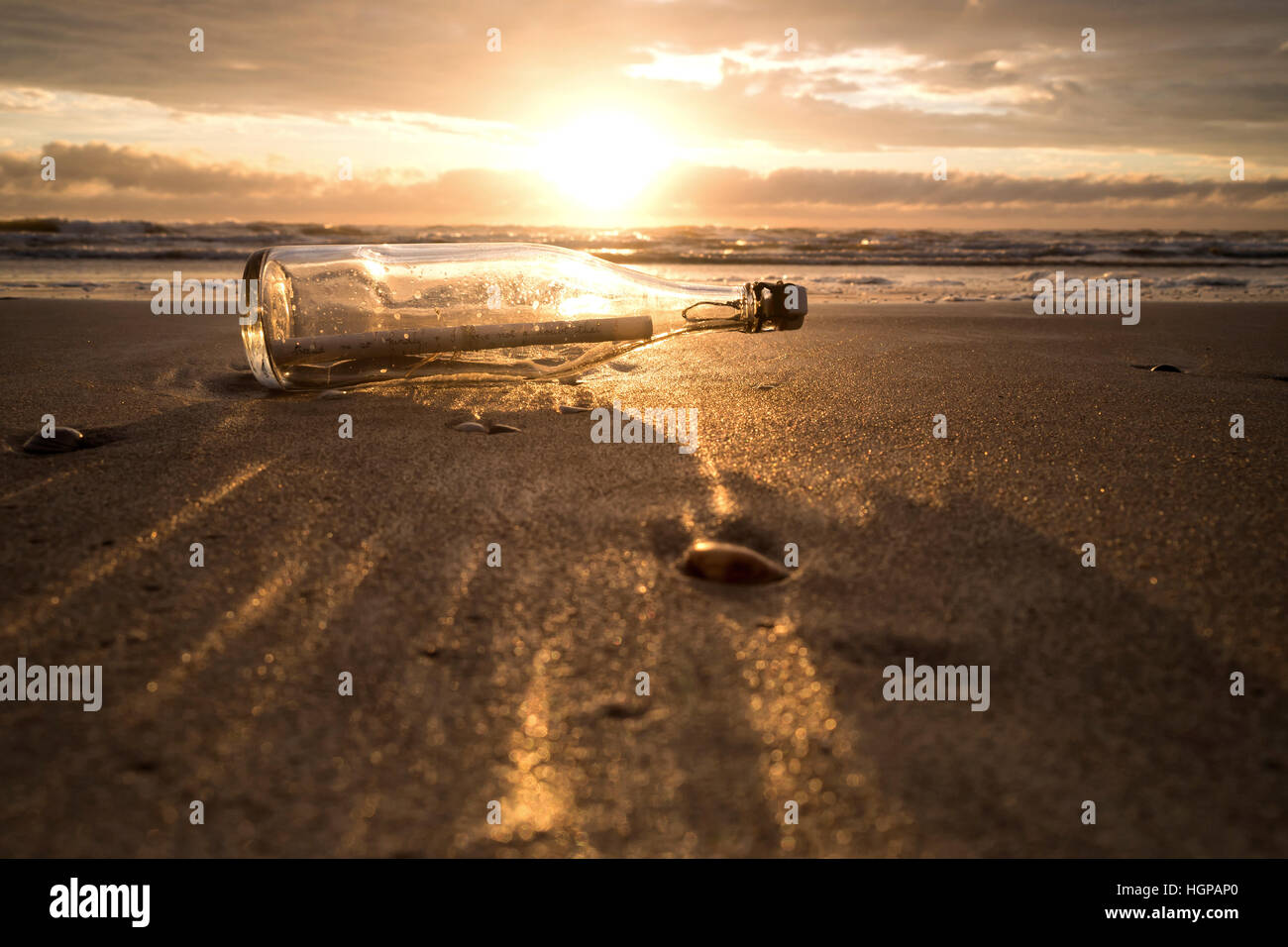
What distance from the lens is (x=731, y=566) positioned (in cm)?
127

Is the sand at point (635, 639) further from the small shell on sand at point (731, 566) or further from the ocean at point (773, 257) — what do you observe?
the ocean at point (773, 257)

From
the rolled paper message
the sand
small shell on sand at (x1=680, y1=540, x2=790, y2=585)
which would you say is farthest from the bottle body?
small shell on sand at (x1=680, y1=540, x2=790, y2=585)

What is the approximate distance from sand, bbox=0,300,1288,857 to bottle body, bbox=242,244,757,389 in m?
0.39

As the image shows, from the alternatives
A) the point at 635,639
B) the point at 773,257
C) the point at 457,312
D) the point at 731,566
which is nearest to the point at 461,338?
the point at 457,312

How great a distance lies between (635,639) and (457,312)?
1775 mm

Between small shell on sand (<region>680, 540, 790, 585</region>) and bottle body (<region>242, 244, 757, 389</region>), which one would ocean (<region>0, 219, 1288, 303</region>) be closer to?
bottle body (<region>242, 244, 757, 389</region>)

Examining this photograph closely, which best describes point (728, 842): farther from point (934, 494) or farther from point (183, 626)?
point (934, 494)

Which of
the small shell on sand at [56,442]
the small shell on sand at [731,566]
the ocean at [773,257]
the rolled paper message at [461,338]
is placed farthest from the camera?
the ocean at [773,257]

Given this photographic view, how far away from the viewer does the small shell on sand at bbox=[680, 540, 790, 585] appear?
1259mm

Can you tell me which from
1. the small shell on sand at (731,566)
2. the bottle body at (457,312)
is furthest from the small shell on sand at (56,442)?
the small shell on sand at (731,566)

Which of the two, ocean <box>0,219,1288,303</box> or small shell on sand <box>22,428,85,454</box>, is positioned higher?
ocean <box>0,219,1288,303</box>

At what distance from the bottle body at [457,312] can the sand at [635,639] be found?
0.39 meters

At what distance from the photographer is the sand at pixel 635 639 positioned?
0.79 meters
